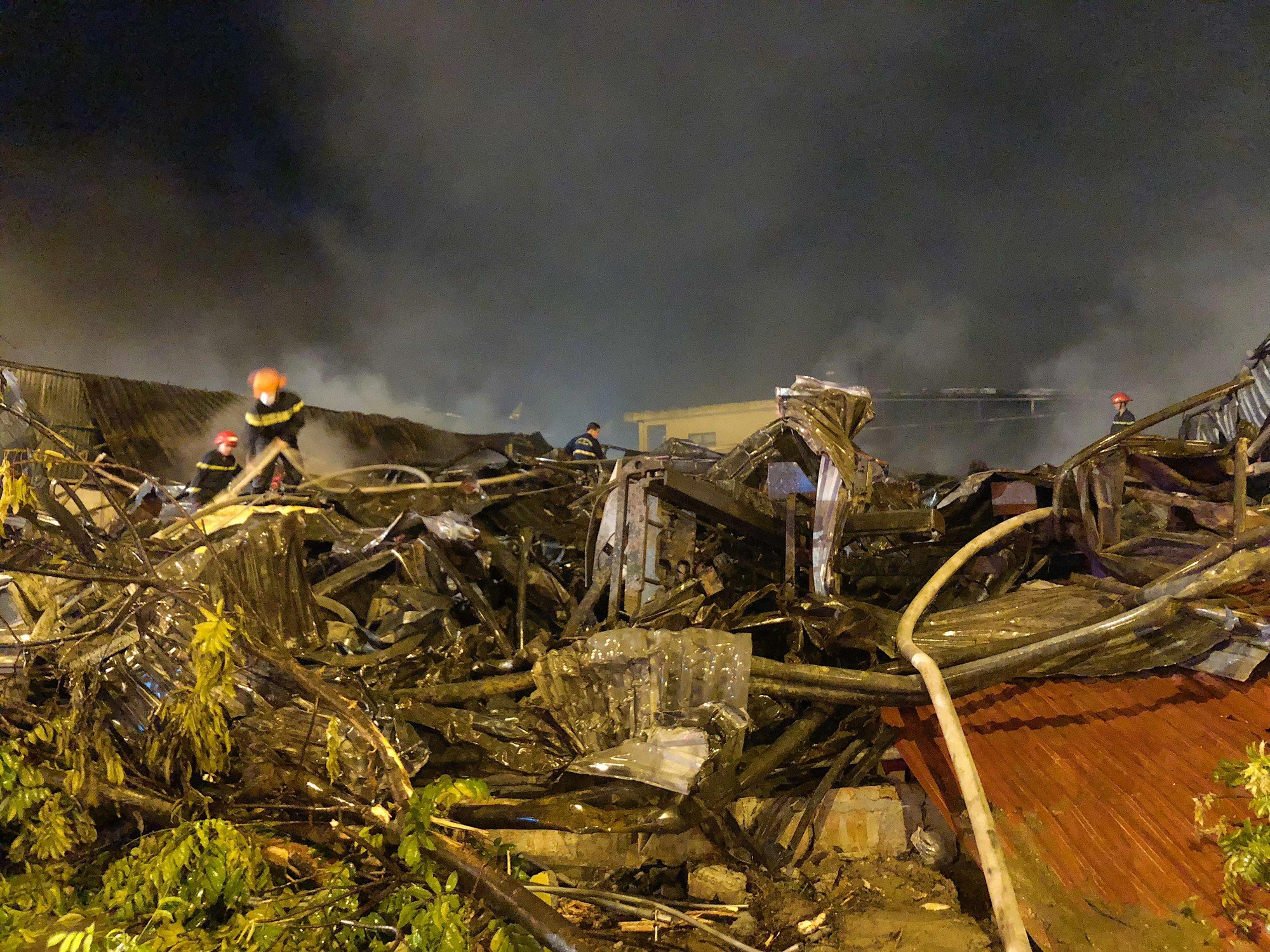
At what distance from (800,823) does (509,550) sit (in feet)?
10.8

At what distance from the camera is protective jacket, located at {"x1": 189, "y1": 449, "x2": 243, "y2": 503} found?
23.1 feet

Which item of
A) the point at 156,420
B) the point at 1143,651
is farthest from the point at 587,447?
the point at 1143,651

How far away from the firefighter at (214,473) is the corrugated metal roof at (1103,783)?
751 centimetres

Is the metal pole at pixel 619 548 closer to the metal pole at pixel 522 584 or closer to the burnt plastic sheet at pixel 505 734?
the metal pole at pixel 522 584

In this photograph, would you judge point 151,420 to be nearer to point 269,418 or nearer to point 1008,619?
point 269,418

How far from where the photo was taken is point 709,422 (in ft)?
79.8

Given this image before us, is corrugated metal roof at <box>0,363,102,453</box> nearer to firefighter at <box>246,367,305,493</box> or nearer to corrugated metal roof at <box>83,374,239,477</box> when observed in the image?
corrugated metal roof at <box>83,374,239,477</box>

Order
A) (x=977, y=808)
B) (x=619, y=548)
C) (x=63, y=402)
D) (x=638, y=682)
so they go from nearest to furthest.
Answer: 1. (x=977, y=808)
2. (x=638, y=682)
3. (x=619, y=548)
4. (x=63, y=402)

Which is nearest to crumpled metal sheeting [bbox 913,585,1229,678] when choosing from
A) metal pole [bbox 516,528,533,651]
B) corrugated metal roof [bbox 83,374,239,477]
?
metal pole [bbox 516,528,533,651]

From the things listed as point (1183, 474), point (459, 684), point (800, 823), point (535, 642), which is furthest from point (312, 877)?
point (1183, 474)

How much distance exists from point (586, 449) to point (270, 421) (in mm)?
5489

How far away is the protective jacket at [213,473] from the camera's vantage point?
23.1 feet

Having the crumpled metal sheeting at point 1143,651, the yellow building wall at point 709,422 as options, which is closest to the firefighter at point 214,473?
the crumpled metal sheeting at point 1143,651

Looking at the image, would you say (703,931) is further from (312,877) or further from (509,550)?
(509,550)
